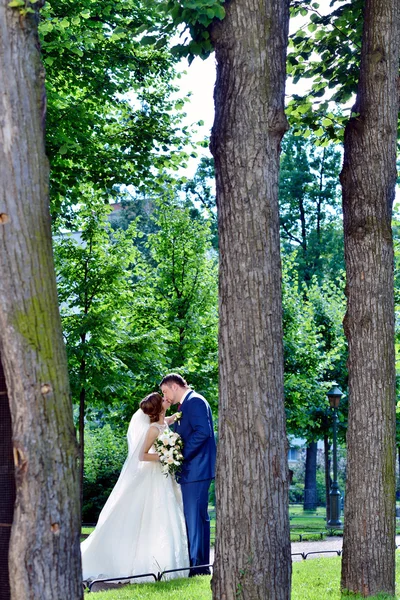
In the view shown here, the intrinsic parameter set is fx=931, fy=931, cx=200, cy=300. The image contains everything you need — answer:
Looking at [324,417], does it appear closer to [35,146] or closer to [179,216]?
[179,216]

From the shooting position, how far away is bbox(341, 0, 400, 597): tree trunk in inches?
329

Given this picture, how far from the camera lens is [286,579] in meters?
6.57

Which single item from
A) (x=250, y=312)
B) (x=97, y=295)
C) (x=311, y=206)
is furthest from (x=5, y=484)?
(x=311, y=206)

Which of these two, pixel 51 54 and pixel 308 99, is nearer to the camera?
pixel 308 99

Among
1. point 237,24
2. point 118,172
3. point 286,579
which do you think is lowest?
point 286,579

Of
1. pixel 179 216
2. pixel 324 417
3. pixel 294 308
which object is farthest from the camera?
pixel 324 417

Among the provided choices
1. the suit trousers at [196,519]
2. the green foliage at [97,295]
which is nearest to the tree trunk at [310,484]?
the green foliage at [97,295]

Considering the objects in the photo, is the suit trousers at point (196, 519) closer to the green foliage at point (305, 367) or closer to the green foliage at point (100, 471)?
the green foliage at point (100, 471)

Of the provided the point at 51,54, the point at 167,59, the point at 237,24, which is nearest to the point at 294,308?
the point at 167,59

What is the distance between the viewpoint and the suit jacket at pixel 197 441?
→ 1100 centimetres

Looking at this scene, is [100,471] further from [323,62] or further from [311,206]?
[311,206]

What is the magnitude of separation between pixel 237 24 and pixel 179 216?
19.3m

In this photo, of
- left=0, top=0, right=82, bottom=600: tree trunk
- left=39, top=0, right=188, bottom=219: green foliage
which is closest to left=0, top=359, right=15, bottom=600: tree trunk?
left=0, top=0, right=82, bottom=600: tree trunk

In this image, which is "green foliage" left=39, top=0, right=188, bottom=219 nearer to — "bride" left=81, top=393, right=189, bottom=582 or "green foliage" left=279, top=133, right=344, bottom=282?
"bride" left=81, top=393, right=189, bottom=582
